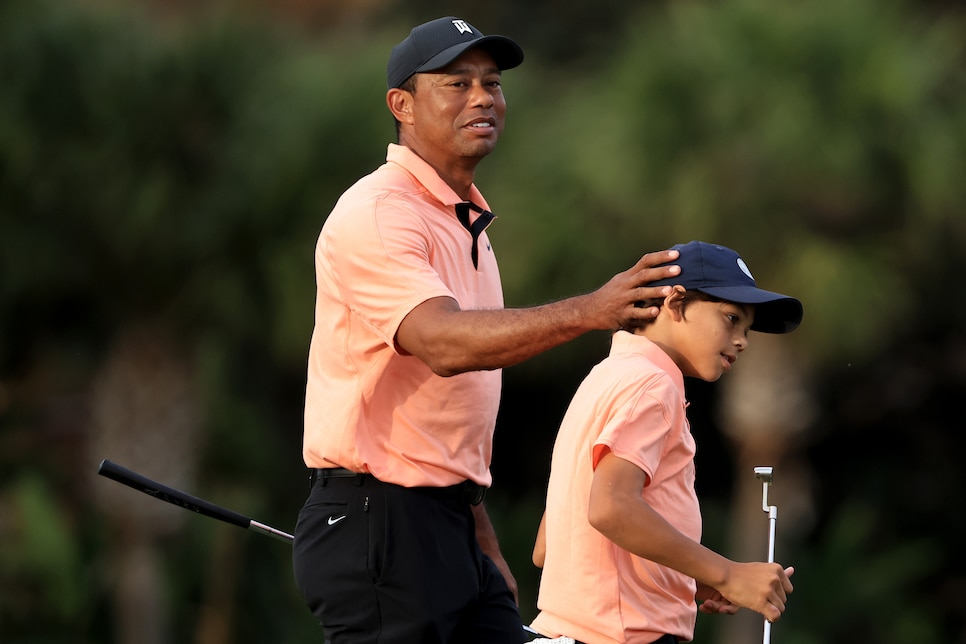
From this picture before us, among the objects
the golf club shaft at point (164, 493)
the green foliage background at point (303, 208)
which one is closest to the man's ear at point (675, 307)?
the golf club shaft at point (164, 493)

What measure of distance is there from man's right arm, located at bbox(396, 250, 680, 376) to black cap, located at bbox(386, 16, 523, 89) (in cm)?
74

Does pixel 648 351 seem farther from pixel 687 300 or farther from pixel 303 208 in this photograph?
pixel 303 208

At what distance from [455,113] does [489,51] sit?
0.19 meters

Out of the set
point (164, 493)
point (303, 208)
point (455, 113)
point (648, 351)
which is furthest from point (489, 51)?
point (303, 208)

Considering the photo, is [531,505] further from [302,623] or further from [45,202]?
[45,202]

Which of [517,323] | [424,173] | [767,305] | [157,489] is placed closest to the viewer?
[517,323]

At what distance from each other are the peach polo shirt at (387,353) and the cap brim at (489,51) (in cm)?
28

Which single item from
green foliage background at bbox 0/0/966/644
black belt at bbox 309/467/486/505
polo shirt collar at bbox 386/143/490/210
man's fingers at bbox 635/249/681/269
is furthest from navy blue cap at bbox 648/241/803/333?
green foliage background at bbox 0/0/966/644

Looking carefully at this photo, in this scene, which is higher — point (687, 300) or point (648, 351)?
point (687, 300)

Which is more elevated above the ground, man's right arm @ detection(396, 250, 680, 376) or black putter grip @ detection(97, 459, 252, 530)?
man's right arm @ detection(396, 250, 680, 376)

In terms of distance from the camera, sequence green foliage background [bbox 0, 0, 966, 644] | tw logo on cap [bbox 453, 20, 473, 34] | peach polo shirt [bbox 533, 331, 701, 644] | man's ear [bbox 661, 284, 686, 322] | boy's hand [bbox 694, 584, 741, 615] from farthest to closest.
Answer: green foliage background [bbox 0, 0, 966, 644] → tw logo on cap [bbox 453, 20, 473, 34] → boy's hand [bbox 694, 584, 741, 615] → man's ear [bbox 661, 284, 686, 322] → peach polo shirt [bbox 533, 331, 701, 644]

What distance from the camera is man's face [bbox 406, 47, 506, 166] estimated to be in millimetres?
3787

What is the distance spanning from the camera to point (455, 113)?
379 cm

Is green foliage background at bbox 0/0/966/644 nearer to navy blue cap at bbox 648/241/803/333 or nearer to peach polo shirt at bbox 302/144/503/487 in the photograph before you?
peach polo shirt at bbox 302/144/503/487
